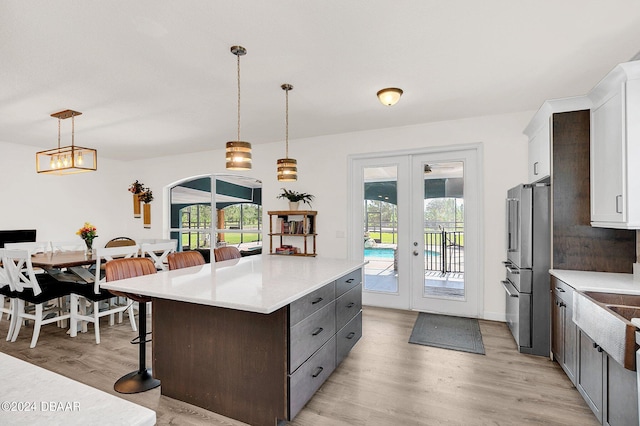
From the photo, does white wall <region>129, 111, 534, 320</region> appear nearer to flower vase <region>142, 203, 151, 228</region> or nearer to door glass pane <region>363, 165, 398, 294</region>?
flower vase <region>142, 203, 151, 228</region>

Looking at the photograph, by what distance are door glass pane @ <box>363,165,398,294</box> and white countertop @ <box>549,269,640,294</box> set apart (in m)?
2.07

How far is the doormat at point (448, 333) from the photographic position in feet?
11.2

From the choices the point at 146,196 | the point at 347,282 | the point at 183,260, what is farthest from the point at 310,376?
the point at 146,196

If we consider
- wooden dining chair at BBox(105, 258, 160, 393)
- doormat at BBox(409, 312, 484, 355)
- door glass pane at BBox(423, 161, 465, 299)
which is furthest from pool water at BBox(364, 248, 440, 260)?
wooden dining chair at BBox(105, 258, 160, 393)

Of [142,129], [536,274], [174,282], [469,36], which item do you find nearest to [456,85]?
[469,36]

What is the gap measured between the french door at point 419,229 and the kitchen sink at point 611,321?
194cm

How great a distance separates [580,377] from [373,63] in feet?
8.99

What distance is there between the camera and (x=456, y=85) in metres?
3.23

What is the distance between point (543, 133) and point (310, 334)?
292 cm

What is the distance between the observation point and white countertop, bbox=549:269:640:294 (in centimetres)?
234

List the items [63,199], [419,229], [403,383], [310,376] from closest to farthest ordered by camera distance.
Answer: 1. [310,376]
2. [403,383]
3. [419,229]
4. [63,199]

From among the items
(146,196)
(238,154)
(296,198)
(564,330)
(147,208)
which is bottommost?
(564,330)

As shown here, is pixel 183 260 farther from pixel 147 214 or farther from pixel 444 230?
pixel 147 214

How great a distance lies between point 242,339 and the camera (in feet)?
6.90
